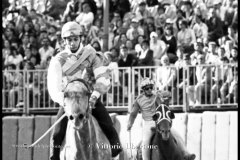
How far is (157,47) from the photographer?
22.0 meters

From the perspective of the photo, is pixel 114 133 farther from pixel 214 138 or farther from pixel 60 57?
pixel 214 138

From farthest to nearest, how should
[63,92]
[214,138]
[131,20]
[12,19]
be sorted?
[12,19] → [131,20] → [214,138] → [63,92]

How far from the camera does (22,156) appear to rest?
63.3 ft

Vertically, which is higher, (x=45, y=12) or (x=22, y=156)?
(x=45, y=12)

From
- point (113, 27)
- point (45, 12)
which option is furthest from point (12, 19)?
point (113, 27)

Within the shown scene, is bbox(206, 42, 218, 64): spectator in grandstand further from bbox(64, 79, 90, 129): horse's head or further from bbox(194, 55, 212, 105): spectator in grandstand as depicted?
bbox(64, 79, 90, 129): horse's head

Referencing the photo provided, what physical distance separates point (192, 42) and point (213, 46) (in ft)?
Result: 5.53

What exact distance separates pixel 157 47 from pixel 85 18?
3172 millimetres

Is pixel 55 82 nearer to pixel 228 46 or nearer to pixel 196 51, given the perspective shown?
pixel 196 51

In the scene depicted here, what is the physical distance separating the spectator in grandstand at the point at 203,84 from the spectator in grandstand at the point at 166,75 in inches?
22.0

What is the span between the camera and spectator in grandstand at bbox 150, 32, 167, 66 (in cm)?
2180

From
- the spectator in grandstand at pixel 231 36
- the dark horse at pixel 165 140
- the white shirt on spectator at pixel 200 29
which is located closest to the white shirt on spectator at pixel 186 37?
the white shirt on spectator at pixel 200 29

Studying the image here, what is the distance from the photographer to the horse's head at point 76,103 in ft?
35.8

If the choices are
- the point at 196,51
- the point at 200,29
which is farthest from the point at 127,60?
the point at 200,29
